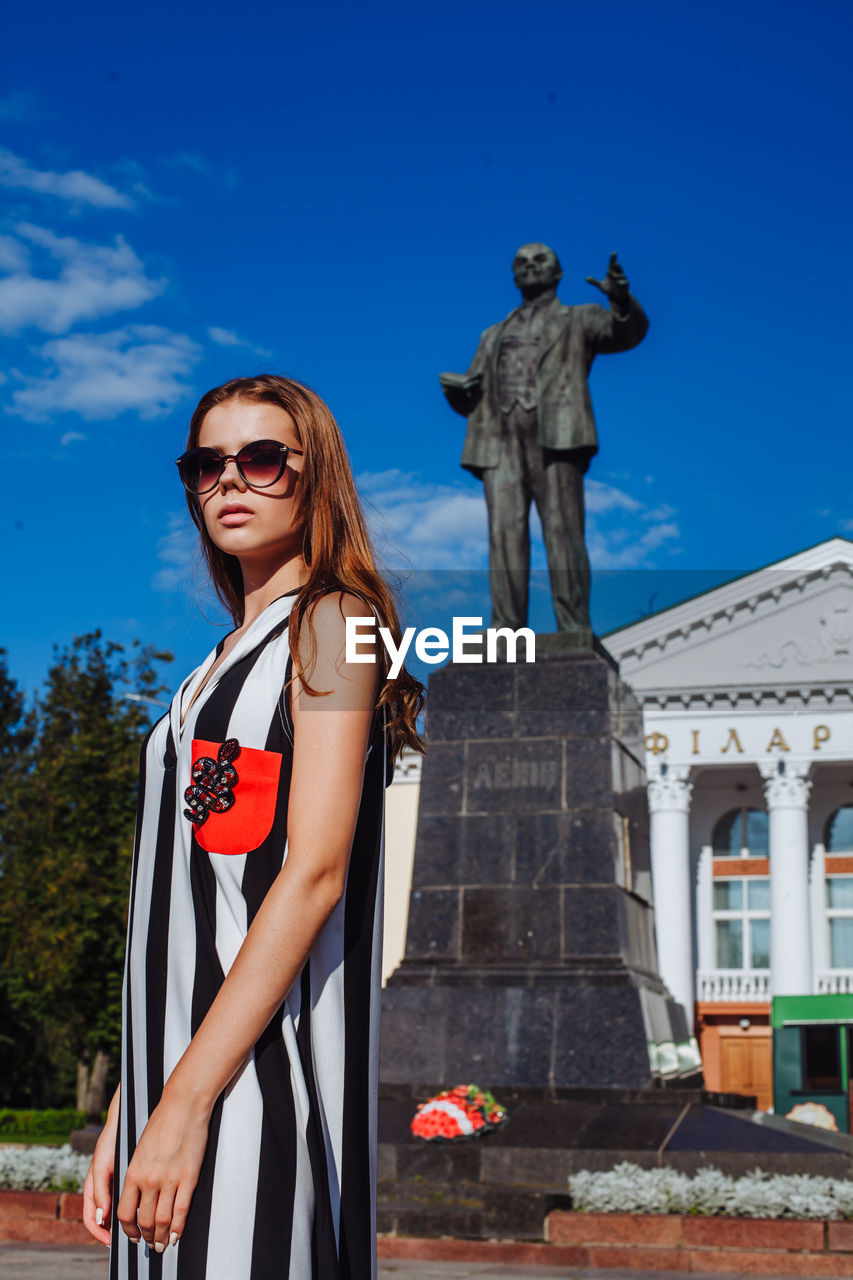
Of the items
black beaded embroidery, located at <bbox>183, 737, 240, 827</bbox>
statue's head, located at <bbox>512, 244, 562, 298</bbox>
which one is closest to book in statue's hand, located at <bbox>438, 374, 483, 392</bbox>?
statue's head, located at <bbox>512, 244, 562, 298</bbox>

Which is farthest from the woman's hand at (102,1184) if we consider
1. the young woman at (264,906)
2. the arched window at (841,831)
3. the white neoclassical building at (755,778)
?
the arched window at (841,831)

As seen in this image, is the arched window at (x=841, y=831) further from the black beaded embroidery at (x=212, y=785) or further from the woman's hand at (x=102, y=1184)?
the black beaded embroidery at (x=212, y=785)

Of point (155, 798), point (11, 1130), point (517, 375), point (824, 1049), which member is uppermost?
point (517, 375)

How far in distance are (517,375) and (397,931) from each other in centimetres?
2376

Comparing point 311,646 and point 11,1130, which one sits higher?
point 311,646

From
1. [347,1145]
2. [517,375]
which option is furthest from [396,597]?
[517,375]

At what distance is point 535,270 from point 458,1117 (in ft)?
22.8

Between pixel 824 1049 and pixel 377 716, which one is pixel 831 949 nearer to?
pixel 824 1049

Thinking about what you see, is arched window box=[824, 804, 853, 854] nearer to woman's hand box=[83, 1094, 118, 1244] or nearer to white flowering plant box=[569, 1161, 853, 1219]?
white flowering plant box=[569, 1161, 853, 1219]

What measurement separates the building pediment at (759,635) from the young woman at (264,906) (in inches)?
1453

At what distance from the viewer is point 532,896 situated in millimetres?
10641

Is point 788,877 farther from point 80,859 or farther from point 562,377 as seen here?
point 562,377

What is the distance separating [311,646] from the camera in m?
2.19

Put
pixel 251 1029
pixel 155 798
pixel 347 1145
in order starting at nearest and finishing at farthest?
pixel 251 1029, pixel 347 1145, pixel 155 798
